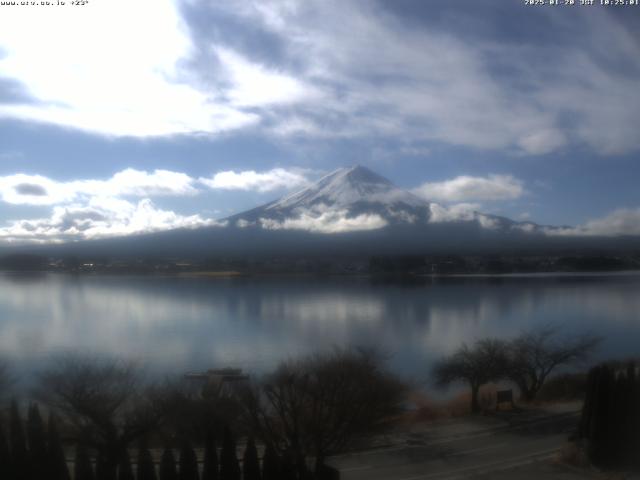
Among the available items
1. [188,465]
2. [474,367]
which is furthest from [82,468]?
[474,367]

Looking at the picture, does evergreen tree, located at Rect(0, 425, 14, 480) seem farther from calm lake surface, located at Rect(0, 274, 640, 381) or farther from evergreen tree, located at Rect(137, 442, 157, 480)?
calm lake surface, located at Rect(0, 274, 640, 381)

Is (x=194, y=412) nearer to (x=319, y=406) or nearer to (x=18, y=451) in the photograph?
(x=319, y=406)

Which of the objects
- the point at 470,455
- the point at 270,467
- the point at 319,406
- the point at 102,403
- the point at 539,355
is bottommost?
the point at 470,455

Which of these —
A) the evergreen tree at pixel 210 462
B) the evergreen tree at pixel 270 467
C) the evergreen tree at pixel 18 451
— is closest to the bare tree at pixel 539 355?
the evergreen tree at pixel 270 467

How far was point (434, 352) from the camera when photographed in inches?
323

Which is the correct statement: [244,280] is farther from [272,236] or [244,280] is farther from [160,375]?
[160,375]

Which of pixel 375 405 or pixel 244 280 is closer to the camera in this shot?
pixel 375 405

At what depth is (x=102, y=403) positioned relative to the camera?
4504 mm

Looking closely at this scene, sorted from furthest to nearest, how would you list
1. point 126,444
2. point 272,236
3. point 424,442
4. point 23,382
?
point 272,236 < point 23,382 < point 424,442 < point 126,444

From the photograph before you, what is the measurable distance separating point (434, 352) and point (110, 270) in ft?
24.7

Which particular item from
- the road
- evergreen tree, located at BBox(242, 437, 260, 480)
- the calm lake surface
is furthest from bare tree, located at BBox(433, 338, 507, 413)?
evergreen tree, located at BBox(242, 437, 260, 480)

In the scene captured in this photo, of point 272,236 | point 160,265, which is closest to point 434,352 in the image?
point 160,265

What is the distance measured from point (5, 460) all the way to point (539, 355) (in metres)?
6.27

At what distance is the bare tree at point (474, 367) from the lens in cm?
679
